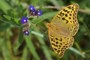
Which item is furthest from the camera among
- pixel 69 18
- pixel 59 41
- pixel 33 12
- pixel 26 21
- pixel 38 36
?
pixel 38 36

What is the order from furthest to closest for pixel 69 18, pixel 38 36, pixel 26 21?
pixel 38 36, pixel 26 21, pixel 69 18

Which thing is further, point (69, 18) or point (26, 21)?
point (26, 21)

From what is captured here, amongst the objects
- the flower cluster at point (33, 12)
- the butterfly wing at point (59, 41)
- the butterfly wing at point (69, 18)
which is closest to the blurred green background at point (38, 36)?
the flower cluster at point (33, 12)

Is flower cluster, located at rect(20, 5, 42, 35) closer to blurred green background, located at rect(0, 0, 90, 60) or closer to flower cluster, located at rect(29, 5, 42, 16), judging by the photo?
flower cluster, located at rect(29, 5, 42, 16)

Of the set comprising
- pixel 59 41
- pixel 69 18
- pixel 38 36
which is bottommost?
pixel 38 36

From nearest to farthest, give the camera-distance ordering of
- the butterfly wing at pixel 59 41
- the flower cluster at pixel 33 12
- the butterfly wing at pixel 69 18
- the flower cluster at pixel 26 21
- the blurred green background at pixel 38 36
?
the butterfly wing at pixel 59 41 → the butterfly wing at pixel 69 18 → the flower cluster at pixel 26 21 → the flower cluster at pixel 33 12 → the blurred green background at pixel 38 36

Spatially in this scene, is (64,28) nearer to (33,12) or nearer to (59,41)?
(59,41)

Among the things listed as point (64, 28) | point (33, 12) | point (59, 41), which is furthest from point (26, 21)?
point (59, 41)

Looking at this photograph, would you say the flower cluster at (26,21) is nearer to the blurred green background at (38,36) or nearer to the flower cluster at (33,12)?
the flower cluster at (33,12)

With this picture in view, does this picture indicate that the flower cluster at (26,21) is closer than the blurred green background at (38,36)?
Yes
